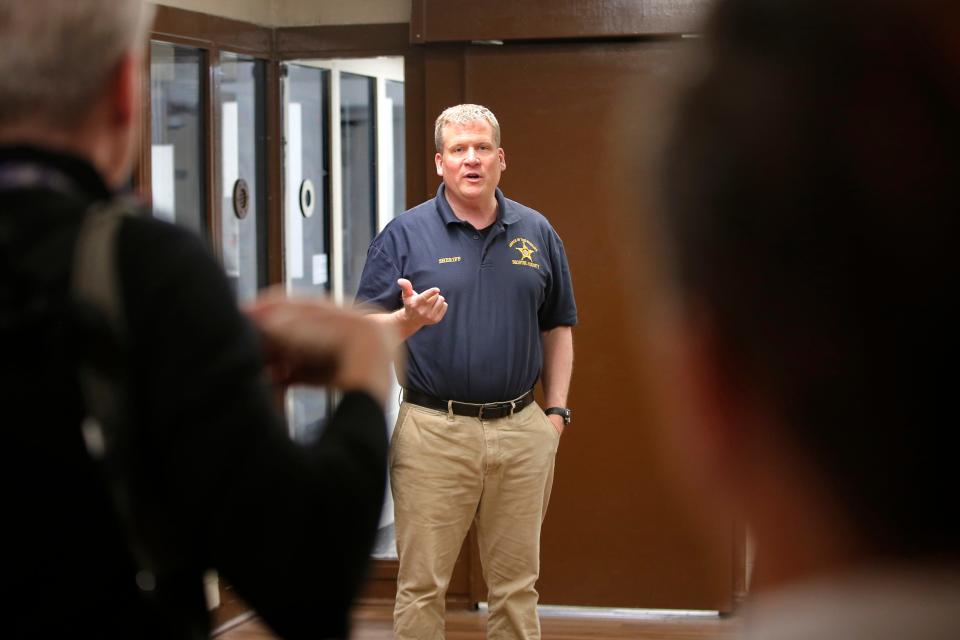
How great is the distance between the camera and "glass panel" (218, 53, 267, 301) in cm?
482

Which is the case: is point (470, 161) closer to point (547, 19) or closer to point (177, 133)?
point (547, 19)

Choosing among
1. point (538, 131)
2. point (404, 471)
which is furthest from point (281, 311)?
point (538, 131)

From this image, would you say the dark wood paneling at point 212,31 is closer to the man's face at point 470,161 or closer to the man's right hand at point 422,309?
the man's face at point 470,161

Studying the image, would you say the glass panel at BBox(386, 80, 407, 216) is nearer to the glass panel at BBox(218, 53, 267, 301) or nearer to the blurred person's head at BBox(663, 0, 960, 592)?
the glass panel at BBox(218, 53, 267, 301)

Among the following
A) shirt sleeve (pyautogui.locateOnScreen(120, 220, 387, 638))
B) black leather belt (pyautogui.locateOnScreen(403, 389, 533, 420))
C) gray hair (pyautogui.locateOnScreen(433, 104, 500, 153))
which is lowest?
black leather belt (pyautogui.locateOnScreen(403, 389, 533, 420))

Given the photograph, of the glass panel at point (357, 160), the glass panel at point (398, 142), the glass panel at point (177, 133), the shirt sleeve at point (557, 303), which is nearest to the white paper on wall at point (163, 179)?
the glass panel at point (177, 133)

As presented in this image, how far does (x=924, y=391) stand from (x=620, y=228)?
174 inches

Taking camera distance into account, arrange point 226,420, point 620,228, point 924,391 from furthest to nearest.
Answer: point 620,228
point 226,420
point 924,391

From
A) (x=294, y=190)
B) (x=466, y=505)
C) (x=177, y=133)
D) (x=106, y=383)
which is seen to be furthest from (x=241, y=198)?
(x=106, y=383)

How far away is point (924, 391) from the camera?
492mm

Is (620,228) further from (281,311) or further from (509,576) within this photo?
(281,311)

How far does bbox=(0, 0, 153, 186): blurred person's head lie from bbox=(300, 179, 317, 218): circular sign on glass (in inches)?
171

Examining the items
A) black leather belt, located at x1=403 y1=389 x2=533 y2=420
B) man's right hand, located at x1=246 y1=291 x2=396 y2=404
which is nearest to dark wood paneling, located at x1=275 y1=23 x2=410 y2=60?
black leather belt, located at x1=403 y1=389 x2=533 y2=420

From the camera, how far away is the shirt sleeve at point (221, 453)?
2.76 feet
